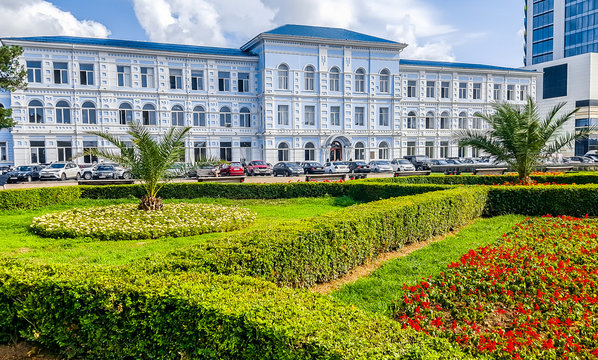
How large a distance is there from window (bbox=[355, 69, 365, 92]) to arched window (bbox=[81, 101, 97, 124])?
25.5 meters

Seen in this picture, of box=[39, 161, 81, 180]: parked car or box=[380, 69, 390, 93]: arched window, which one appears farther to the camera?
box=[380, 69, 390, 93]: arched window

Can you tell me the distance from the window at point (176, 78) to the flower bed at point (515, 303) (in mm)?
37399

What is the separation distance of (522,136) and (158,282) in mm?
15123

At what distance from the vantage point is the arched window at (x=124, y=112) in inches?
1542

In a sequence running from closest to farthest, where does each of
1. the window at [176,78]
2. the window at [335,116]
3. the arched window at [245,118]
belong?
the window at [176,78] → the arched window at [245,118] → the window at [335,116]

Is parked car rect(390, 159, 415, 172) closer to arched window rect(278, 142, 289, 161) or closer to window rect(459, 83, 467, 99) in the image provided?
arched window rect(278, 142, 289, 161)

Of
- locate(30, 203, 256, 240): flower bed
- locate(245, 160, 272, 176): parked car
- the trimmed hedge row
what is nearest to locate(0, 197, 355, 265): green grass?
locate(30, 203, 256, 240): flower bed

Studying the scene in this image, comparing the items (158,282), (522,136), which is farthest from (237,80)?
(158,282)

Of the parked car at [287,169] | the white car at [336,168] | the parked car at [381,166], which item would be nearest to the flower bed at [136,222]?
the parked car at [287,169]

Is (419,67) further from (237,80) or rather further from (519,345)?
(519,345)

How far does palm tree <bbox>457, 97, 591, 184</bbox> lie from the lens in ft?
52.0

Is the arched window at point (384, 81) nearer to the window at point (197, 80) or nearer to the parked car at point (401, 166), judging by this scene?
the parked car at point (401, 166)

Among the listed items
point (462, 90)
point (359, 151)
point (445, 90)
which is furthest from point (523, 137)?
point (462, 90)

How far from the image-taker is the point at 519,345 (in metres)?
4.48
